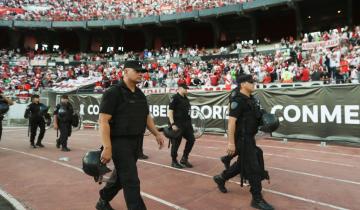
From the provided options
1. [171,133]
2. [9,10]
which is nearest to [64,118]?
[171,133]

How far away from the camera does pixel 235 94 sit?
559 cm

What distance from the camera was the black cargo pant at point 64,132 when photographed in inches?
449

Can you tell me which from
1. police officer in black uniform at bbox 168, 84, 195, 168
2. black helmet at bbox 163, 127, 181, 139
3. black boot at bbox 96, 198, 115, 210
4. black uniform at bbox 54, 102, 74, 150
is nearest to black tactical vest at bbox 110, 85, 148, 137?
black boot at bbox 96, 198, 115, 210

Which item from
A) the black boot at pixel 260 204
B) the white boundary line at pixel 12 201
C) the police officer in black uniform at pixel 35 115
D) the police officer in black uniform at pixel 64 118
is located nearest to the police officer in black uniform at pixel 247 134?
the black boot at pixel 260 204

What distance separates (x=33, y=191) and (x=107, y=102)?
3.18 metres

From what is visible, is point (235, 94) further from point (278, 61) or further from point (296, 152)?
point (278, 61)

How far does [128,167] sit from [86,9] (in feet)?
141

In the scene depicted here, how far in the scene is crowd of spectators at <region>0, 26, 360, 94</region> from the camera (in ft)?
55.0

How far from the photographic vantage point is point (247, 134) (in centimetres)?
545

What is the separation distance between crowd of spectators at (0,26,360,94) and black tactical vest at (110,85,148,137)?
241cm

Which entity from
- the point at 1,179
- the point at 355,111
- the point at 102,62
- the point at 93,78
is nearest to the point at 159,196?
the point at 1,179

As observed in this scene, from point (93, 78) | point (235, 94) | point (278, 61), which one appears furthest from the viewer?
point (93, 78)

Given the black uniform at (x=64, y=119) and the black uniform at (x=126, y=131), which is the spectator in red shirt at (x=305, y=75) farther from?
the black uniform at (x=126, y=131)

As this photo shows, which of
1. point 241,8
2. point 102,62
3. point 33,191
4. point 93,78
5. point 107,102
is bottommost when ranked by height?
point 33,191
